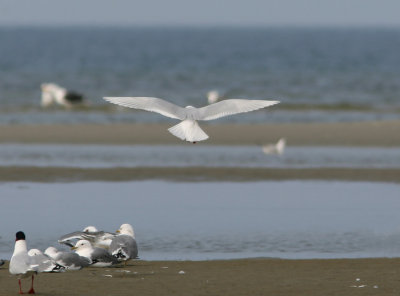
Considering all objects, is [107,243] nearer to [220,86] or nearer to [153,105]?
[153,105]

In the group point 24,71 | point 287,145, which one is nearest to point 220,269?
point 287,145

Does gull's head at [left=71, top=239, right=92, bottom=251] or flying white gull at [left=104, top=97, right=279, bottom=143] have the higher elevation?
flying white gull at [left=104, top=97, right=279, bottom=143]

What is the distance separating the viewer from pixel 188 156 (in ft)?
66.3

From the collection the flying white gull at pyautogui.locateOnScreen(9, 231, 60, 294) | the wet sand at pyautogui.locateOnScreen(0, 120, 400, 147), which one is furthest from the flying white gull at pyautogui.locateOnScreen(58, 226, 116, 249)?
the wet sand at pyautogui.locateOnScreen(0, 120, 400, 147)

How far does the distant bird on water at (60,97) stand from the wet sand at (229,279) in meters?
21.6

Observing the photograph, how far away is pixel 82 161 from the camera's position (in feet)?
63.2

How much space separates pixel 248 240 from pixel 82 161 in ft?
25.7

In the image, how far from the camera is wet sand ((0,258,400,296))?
9047mm

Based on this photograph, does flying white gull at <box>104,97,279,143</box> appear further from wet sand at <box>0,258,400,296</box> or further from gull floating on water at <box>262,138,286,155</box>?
gull floating on water at <box>262,138,286,155</box>

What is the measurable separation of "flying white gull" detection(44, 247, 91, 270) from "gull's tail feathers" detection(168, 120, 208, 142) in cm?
153

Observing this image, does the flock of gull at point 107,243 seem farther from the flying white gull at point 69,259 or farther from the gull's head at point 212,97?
the gull's head at point 212,97

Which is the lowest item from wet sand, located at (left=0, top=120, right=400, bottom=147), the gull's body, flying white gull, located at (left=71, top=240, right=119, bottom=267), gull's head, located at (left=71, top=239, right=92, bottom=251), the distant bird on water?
the gull's body

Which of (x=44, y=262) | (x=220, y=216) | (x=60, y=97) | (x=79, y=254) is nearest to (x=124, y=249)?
(x=79, y=254)

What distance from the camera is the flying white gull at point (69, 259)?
9.73m
